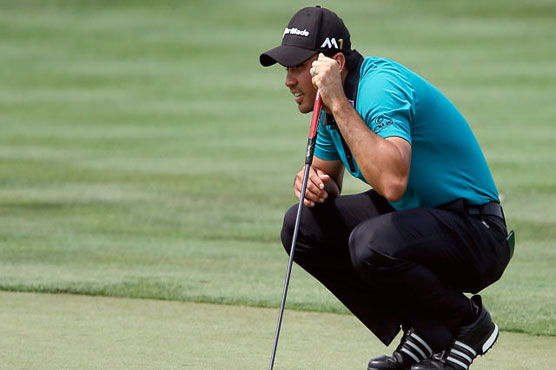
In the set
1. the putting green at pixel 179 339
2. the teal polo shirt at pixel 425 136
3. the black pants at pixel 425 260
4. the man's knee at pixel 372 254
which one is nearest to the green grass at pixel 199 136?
the putting green at pixel 179 339

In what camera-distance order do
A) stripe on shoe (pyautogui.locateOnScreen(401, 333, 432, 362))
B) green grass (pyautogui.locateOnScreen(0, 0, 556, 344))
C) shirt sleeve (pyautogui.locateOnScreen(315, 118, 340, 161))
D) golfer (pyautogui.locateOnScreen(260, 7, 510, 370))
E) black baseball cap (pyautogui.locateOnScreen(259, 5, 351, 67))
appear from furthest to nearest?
green grass (pyautogui.locateOnScreen(0, 0, 556, 344)), shirt sleeve (pyautogui.locateOnScreen(315, 118, 340, 161)), stripe on shoe (pyautogui.locateOnScreen(401, 333, 432, 362)), black baseball cap (pyautogui.locateOnScreen(259, 5, 351, 67)), golfer (pyautogui.locateOnScreen(260, 7, 510, 370))

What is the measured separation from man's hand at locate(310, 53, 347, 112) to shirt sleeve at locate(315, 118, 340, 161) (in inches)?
18.0

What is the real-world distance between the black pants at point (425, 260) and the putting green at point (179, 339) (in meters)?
0.43

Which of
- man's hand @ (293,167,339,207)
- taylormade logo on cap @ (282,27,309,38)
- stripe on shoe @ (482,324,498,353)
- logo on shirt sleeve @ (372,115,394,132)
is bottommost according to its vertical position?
stripe on shoe @ (482,324,498,353)

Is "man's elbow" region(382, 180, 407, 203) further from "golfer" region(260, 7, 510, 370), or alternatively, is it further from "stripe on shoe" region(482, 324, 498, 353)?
"stripe on shoe" region(482, 324, 498, 353)

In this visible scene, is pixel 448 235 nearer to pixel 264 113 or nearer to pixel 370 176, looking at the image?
pixel 370 176

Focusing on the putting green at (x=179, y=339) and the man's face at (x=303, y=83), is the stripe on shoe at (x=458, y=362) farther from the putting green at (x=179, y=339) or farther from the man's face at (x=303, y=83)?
the man's face at (x=303, y=83)

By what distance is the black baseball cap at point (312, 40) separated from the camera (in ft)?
14.6

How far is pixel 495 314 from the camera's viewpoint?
610cm

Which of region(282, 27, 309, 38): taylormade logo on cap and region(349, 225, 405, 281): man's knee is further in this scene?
region(282, 27, 309, 38): taylormade logo on cap

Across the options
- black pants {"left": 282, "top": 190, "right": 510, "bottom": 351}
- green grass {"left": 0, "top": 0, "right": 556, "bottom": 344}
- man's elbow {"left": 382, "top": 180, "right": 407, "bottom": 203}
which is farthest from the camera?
green grass {"left": 0, "top": 0, "right": 556, "bottom": 344}

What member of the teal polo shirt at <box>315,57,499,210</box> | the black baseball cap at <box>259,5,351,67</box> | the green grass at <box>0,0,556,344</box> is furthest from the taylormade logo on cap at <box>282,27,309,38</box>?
the green grass at <box>0,0,556,344</box>

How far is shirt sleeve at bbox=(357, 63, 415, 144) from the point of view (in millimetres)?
4133

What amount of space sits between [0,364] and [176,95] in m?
15.7
